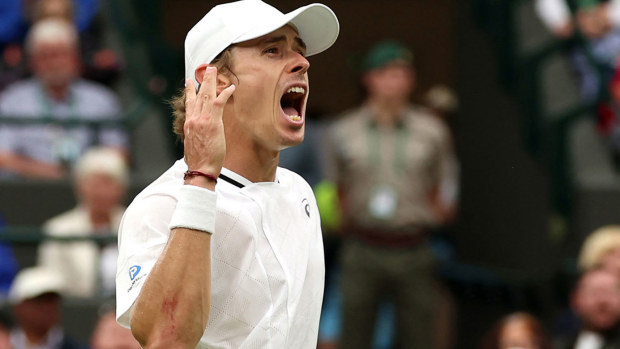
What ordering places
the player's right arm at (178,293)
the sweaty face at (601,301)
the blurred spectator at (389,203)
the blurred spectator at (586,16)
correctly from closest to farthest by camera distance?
the player's right arm at (178,293) < the sweaty face at (601,301) < the blurred spectator at (389,203) < the blurred spectator at (586,16)

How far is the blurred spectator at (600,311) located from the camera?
6.69 meters

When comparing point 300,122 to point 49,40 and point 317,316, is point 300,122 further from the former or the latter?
point 49,40

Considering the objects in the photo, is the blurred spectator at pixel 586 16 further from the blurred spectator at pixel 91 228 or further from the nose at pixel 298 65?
the nose at pixel 298 65

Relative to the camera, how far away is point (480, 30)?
895 centimetres

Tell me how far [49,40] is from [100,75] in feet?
2.42

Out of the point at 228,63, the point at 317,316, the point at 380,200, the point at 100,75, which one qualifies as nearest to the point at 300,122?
the point at 228,63

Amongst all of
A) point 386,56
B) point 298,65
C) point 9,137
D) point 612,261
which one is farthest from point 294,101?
point 9,137

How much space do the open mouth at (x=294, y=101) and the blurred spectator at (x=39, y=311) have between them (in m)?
3.37

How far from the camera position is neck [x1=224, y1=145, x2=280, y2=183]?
3.58 metres

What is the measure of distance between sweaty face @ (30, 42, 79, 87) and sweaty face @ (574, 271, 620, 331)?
350cm

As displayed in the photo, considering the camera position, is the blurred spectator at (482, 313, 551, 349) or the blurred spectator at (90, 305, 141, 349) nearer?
the blurred spectator at (90, 305, 141, 349)

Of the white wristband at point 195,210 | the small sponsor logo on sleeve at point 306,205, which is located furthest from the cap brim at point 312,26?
the white wristband at point 195,210

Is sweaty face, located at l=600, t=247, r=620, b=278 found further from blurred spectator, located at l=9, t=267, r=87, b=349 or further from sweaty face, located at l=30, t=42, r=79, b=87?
sweaty face, located at l=30, t=42, r=79, b=87

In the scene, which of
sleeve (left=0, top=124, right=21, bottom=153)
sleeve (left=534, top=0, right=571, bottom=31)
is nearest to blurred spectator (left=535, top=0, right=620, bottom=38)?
sleeve (left=534, top=0, right=571, bottom=31)
